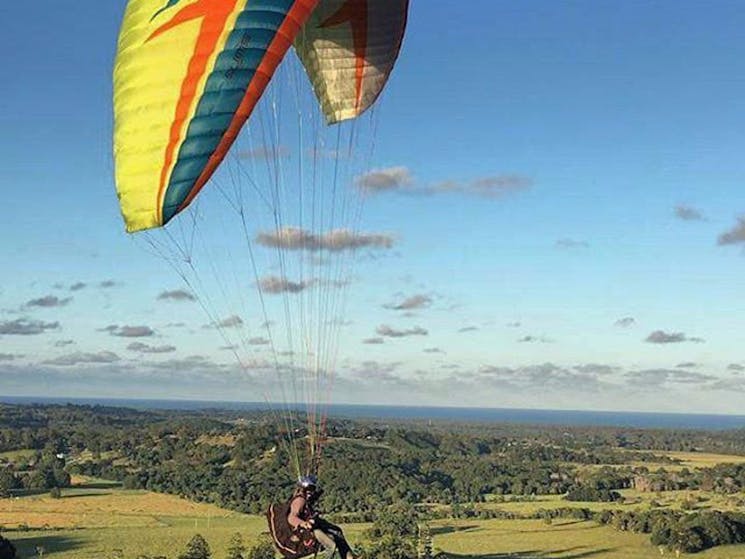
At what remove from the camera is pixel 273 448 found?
94062 mm

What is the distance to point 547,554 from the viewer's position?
59219 mm

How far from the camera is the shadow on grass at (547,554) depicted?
5669cm

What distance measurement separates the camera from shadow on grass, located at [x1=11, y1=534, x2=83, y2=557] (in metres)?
55.2

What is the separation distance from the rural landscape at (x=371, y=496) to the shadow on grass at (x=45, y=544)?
0.14 m

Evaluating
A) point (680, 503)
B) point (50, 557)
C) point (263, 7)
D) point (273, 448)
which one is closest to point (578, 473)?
point (680, 503)

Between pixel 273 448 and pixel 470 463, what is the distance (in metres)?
31.0

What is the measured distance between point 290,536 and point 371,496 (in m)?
74.9

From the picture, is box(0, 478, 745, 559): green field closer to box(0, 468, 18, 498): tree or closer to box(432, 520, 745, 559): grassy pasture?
box(432, 520, 745, 559): grassy pasture

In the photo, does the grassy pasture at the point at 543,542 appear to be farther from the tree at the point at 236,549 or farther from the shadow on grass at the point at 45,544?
the shadow on grass at the point at 45,544

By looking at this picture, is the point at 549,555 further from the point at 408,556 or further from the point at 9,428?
the point at 9,428

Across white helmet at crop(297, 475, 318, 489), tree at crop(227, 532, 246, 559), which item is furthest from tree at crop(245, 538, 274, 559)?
white helmet at crop(297, 475, 318, 489)

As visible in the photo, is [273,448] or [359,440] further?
[359,440]

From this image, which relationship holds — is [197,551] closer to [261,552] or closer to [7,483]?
[261,552]

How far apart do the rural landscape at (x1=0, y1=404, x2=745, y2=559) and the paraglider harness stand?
40.9 metres
